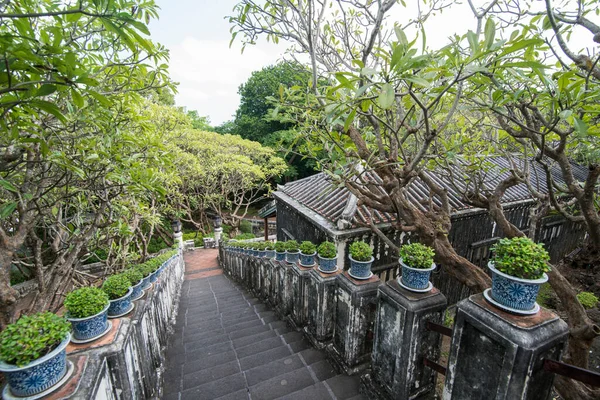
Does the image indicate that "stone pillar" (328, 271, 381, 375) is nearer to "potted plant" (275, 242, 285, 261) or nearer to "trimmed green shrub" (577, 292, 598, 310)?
"potted plant" (275, 242, 285, 261)

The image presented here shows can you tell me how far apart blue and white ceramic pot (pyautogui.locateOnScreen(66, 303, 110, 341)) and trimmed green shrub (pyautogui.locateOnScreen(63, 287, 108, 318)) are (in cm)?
3

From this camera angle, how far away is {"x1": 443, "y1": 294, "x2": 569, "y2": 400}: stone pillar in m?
1.35

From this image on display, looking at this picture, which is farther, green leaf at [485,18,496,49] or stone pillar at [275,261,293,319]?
stone pillar at [275,261,293,319]

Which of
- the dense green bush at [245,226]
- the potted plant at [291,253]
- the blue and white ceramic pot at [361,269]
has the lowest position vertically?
the dense green bush at [245,226]

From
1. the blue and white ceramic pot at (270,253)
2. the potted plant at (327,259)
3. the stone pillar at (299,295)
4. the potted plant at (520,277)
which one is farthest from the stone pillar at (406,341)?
the blue and white ceramic pot at (270,253)

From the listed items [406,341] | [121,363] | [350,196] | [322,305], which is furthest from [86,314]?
[350,196]

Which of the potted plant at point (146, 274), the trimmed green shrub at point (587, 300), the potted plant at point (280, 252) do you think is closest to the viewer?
the potted plant at point (146, 274)

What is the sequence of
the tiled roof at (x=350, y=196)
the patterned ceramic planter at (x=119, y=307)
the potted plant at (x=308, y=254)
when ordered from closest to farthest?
the patterned ceramic planter at (x=119, y=307)
the potted plant at (x=308, y=254)
the tiled roof at (x=350, y=196)

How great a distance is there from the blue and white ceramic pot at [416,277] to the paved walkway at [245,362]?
3.95 feet

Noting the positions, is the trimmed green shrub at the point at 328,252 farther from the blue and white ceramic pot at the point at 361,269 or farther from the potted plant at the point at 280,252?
the potted plant at the point at 280,252

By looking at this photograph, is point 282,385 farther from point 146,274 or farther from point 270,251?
point 270,251

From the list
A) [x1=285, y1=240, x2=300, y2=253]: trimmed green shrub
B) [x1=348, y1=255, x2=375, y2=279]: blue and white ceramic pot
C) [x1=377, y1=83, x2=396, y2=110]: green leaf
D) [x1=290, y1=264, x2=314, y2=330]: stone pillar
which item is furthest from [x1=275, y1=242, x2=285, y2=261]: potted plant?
[x1=377, y1=83, x2=396, y2=110]: green leaf

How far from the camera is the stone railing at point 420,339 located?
1.38m

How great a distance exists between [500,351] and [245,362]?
107 inches
